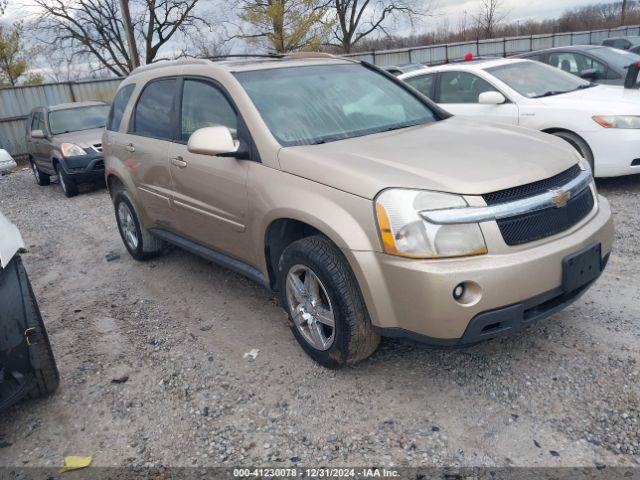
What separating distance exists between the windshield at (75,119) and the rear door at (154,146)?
653 cm

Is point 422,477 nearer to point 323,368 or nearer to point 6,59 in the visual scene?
point 323,368

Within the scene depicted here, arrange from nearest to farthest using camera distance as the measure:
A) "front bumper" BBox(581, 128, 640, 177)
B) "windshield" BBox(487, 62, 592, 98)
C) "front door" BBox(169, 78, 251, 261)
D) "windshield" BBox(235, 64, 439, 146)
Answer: "windshield" BBox(235, 64, 439, 146) < "front door" BBox(169, 78, 251, 261) < "front bumper" BBox(581, 128, 640, 177) < "windshield" BBox(487, 62, 592, 98)

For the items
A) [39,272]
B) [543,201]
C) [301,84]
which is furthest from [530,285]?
[39,272]

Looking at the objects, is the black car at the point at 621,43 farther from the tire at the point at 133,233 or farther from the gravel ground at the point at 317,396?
Answer: the tire at the point at 133,233

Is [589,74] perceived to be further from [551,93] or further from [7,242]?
[7,242]

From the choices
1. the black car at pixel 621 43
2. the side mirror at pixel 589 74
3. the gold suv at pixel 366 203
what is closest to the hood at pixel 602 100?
the side mirror at pixel 589 74

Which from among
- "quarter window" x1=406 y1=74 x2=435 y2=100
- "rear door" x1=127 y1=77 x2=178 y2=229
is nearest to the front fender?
"rear door" x1=127 y1=77 x2=178 y2=229

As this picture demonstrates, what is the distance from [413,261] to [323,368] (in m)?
1.07

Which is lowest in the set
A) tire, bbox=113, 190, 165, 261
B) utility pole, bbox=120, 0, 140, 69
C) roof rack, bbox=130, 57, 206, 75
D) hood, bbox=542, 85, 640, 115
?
tire, bbox=113, 190, 165, 261

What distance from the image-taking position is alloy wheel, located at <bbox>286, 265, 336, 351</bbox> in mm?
2995

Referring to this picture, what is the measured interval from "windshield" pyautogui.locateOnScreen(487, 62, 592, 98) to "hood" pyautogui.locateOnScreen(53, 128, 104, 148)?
7091mm

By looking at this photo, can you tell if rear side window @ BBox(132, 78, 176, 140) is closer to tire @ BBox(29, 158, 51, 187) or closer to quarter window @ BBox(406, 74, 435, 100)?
quarter window @ BBox(406, 74, 435, 100)

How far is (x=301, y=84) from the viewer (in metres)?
3.68

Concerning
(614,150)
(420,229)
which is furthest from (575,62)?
(420,229)
